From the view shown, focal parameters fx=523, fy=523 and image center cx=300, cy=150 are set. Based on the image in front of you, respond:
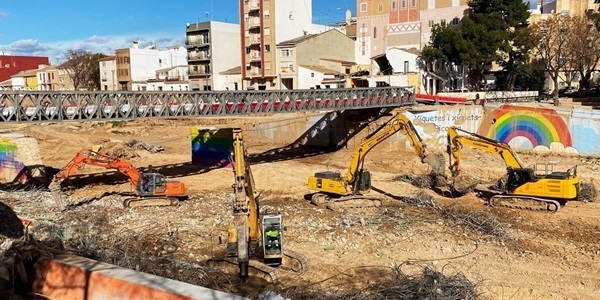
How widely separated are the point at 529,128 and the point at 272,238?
25325 millimetres

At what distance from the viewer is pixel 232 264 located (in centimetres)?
1471

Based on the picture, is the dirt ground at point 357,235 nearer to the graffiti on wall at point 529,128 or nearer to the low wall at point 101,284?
the graffiti on wall at point 529,128

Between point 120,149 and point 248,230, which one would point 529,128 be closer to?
point 248,230

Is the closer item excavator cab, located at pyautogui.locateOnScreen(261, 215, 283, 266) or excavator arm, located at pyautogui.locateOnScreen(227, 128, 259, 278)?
excavator arm, located at pyautogui.locateOnScreen(227, 128, 259, 278)

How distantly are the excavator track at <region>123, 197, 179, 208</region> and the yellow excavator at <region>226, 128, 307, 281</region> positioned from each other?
9939 mm

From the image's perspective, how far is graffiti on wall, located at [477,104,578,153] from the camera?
Result: 3269cm

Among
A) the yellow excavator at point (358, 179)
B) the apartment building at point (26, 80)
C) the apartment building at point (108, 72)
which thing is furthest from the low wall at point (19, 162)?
the apartment building at point (26, 80)

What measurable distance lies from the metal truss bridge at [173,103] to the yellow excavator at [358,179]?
381 inches

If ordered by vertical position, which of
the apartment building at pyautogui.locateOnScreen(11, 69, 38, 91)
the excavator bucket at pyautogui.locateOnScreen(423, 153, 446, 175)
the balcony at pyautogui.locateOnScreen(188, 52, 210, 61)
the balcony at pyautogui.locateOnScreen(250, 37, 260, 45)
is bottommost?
the excavator bucket at pyautogui.locateOnScreen(423, 153, 446, 175)

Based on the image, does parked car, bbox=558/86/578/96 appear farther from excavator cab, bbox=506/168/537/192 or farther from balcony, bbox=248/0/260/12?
balcony, bbox=248/0/260/12

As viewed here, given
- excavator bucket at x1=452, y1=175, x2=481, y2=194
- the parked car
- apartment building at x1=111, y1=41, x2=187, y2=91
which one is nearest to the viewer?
excavator bucket at x1=452, y1=175, x2=481, y2=194

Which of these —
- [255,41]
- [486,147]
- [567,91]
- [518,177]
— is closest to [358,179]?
[486,147]

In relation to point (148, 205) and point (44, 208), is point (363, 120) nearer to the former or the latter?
point (148, 205)

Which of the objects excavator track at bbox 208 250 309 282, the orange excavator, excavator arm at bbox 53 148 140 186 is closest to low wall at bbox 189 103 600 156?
the orange excavator
